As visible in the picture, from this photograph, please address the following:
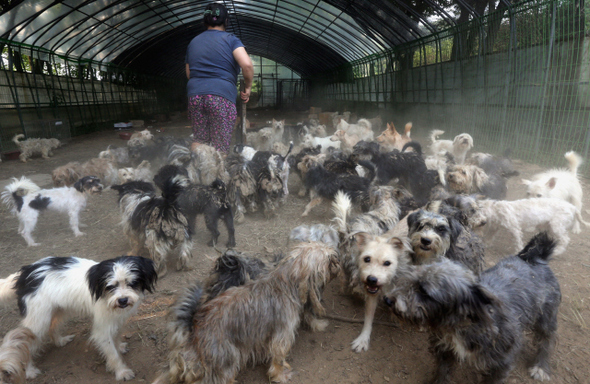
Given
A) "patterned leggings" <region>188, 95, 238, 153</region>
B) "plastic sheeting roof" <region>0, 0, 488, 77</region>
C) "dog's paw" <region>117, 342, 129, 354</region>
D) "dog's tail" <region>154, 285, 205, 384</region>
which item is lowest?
"dog's paw" <region>117, 342, 129, 354</region>

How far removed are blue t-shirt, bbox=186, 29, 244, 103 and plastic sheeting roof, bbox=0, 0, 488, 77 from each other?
8.83 meters

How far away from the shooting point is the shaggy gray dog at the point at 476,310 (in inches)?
81.9

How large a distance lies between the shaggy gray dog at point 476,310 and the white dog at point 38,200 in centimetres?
538

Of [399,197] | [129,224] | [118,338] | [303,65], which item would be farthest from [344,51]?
[118,338]

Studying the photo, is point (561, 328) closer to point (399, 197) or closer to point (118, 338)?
point (399, 197)

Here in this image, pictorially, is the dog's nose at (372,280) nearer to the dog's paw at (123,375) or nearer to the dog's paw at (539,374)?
the dog's paw at (539,374)

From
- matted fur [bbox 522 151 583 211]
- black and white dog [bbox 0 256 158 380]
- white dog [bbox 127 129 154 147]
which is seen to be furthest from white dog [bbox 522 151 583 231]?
white dog [bbox 127 129 154 147]

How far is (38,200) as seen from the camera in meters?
5.16

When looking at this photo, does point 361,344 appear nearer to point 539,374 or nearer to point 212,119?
point 539,374

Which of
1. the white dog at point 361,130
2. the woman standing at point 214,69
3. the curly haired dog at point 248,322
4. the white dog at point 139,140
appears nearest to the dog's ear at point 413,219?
the curly haired dog at point 248,322

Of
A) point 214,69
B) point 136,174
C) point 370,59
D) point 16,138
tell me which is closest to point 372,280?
point 214,69

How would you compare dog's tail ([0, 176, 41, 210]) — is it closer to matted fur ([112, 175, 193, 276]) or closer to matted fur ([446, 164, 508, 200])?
matted fur ([112, 175, 193, 276])

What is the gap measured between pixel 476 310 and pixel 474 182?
452 centimetres

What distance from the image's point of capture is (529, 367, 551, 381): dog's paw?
2658 millimetres
